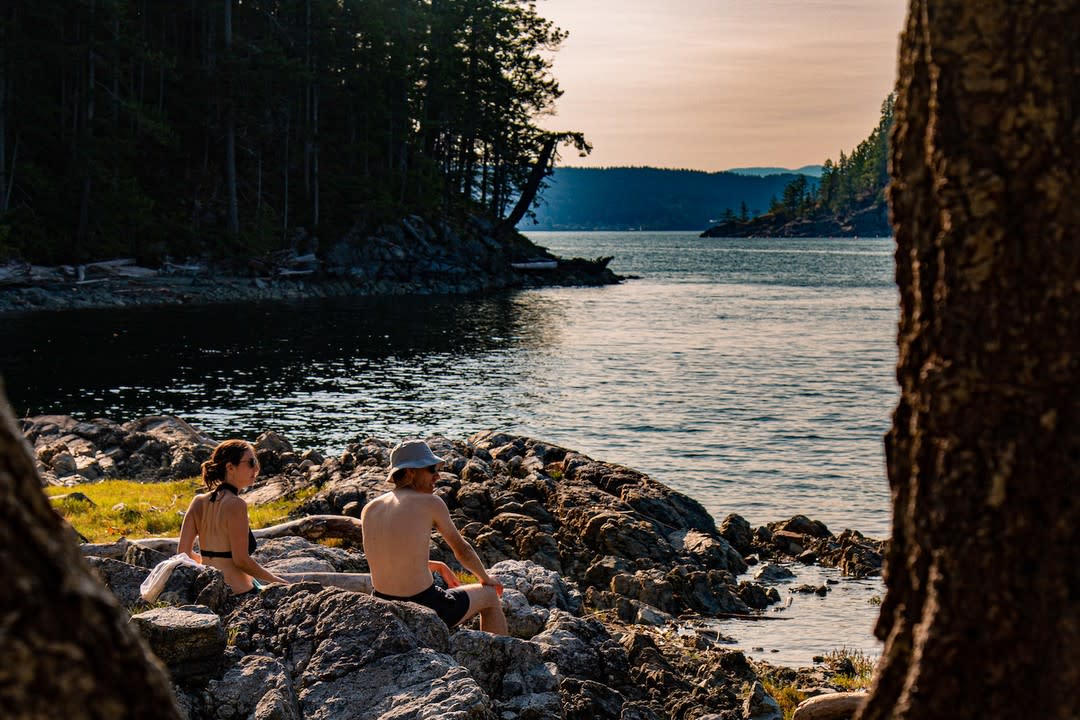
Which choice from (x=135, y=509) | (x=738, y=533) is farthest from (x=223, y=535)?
(x=738, y=533)

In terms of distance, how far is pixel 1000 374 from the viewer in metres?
2.79

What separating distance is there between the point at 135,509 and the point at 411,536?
285 inches

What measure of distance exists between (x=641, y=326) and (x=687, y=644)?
150ft

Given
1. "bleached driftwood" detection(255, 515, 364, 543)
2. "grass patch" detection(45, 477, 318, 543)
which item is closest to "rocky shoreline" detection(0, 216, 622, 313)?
"grass patch" detection(45, 477, 318, 543)

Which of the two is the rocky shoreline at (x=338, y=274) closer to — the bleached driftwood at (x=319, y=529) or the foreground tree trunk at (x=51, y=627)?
the bleached driftwood at (x=319, y=529)

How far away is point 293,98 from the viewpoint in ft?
240

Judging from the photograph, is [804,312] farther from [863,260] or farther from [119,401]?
[863,260]

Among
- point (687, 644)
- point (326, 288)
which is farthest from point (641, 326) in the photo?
point (687, 644)

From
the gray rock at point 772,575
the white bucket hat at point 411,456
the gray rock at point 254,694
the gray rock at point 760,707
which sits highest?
the white bucket hat at point 411,456

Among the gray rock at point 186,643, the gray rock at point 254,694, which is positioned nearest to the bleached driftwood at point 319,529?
the gray rock at point 186,643

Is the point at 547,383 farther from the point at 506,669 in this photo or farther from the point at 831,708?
the point at 831,708

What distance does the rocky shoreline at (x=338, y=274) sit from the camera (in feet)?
176

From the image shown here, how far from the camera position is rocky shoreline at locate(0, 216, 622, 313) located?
53.5 m

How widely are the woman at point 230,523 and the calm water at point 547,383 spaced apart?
6174mm
